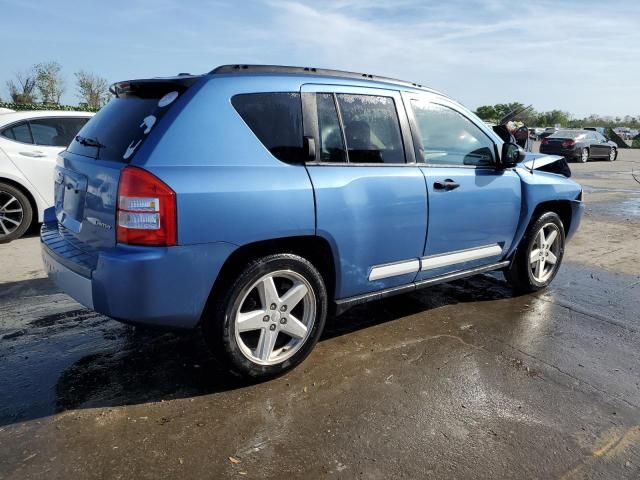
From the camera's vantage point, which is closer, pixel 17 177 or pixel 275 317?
pixel 275 317

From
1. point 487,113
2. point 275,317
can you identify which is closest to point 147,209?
point 275,317

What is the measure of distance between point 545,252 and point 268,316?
3.07 meters

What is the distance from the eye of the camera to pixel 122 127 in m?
3.02

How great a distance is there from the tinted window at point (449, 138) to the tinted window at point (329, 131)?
0.74 meters

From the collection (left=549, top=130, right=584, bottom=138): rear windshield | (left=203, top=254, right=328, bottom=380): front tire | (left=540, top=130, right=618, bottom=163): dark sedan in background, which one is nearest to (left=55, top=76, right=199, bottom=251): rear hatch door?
(left=203, top=254, right=328, bottom=380): front tire

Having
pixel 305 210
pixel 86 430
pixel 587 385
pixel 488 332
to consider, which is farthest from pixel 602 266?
pixel 86 430

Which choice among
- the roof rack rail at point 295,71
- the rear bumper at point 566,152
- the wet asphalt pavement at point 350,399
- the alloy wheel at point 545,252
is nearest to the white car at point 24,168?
the wet asphalt pavement at point 350,399

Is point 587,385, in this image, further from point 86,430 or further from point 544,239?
point 86,430

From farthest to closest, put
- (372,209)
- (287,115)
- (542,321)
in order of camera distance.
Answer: (542,321) → (372,209) → (287,115)

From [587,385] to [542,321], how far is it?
3.49 feet

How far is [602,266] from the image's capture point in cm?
599

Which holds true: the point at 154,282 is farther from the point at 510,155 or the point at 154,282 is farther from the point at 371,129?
the point at 510,155

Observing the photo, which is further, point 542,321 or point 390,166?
point 542,321

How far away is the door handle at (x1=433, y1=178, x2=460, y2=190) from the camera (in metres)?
3.69
